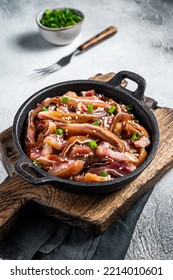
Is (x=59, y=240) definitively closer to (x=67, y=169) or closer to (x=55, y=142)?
(x=67, y=169)

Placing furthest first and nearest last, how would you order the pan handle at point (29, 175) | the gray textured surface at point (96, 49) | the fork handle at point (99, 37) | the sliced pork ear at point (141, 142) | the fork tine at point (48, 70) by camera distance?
the fork handle at point (99, 37) < the fork tine at point (48, 70) < the gray textured surface at point (96, 49) < the sliced pork ear at point (141, 142) < the pan handle at point (29, 175)

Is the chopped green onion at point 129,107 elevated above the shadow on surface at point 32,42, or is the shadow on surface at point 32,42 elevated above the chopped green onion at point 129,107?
the chopped green onion at point 129,107

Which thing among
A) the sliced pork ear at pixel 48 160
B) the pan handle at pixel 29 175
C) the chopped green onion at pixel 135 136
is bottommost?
the chopped green onion at pixel 135 136

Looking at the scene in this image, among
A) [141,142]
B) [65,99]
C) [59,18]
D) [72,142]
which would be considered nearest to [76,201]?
[72,142]

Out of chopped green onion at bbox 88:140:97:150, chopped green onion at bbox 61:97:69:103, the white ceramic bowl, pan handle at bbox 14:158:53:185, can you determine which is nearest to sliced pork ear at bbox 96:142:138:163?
chopped green onion at bbox 88:140:97:150

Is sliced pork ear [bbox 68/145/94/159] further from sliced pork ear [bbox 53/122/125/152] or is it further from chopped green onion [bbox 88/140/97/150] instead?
sliced pork ear [bbox 53/122/125/152]

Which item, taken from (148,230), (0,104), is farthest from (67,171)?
(0,104)

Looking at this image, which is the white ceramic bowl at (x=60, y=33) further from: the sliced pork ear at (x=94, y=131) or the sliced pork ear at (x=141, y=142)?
the sliced pork ear at (x=141, y=142)

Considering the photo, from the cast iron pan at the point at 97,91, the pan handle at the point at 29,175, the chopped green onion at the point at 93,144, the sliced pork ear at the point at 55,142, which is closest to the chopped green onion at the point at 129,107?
the cast iron pan at the point at 97,91
